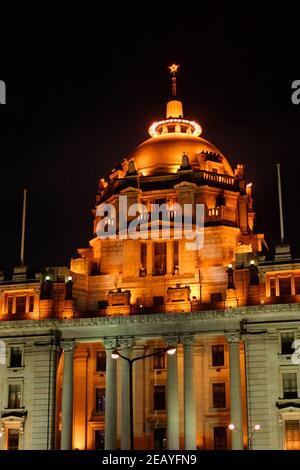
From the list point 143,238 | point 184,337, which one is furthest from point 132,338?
point 143,238

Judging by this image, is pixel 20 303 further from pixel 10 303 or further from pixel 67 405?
pixel 67 405

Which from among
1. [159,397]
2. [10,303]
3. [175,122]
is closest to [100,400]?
[159,397]

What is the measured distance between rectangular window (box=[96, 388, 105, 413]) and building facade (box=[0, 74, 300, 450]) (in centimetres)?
15

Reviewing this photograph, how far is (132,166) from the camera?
100 m

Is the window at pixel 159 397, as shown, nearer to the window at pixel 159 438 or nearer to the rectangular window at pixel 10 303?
the window at pixel 159 438

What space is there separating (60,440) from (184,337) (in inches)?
684

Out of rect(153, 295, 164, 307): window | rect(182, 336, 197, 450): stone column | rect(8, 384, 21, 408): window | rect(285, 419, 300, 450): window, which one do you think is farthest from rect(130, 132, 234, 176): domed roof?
rect(285, 419, 300, 450): window

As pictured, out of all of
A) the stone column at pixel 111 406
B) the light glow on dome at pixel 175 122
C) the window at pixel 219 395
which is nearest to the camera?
the stone column at pixel 111 406

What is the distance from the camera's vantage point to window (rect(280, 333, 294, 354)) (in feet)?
265

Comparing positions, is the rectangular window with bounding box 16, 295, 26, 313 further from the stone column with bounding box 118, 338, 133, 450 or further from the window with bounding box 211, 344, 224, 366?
the window with bounding box 211, 344, 224, 366

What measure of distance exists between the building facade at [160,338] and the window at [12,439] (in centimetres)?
10

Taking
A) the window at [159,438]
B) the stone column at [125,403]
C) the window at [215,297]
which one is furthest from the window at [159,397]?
the window at [215,297]

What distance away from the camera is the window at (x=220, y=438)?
278ft

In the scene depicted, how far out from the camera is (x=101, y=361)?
3588 inches
